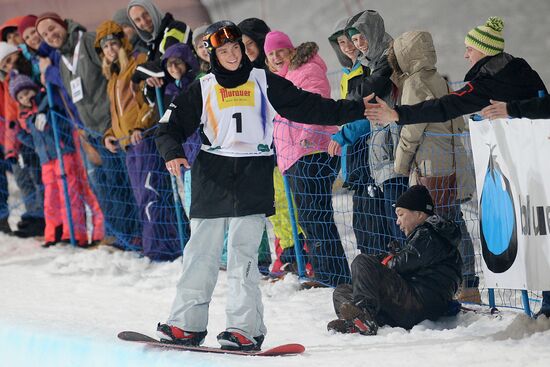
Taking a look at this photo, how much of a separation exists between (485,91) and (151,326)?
2432 mm

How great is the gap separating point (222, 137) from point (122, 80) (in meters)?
3.32

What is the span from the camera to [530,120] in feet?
16.9

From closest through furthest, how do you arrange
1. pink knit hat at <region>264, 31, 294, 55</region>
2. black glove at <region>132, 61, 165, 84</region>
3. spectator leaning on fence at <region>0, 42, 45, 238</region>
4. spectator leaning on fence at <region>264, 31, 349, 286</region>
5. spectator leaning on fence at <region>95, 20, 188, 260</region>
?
spectator leaning on fence at <region>264, 31, 349, 286</region>
pink knit hat at <region>264, 31, 294, 55</region>
black glove at <region>132, 61, 165, 84</region>
spectator leaning on fence at <region>95, 20, 188, 260</region>
spectator leaning on fence at <region>0, 42, 45, 238</region>

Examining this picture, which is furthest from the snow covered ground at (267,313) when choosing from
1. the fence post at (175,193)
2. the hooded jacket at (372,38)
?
the hooded jacket at (372,38)

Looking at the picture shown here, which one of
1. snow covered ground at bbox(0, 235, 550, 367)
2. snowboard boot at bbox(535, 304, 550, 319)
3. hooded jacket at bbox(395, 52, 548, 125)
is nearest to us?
snow covered ground at bbox(0, 235, 550, 367)

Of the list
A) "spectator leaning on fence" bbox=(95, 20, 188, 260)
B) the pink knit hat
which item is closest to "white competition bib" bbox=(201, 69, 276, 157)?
the pink knit hat

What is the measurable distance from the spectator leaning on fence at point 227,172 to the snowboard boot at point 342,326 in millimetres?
591

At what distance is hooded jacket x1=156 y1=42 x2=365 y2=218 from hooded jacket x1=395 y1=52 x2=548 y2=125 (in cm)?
50

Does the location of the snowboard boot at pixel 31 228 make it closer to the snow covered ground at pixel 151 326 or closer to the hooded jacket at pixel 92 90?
the snow covered ground at pixel 151 326

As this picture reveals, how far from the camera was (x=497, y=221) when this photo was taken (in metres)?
5.37

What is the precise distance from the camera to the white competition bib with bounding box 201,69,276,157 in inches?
203

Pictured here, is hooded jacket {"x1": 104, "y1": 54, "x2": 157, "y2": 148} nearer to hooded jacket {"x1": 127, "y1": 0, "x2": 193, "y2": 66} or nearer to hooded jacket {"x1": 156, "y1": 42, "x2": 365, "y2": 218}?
hooded jacket {"x1": 127, "y1": 0, "x2": 193, "y2": 66}

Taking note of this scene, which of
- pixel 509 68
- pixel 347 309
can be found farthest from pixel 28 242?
pixel 509 68

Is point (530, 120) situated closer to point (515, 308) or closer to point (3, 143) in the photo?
point (515, 308)
